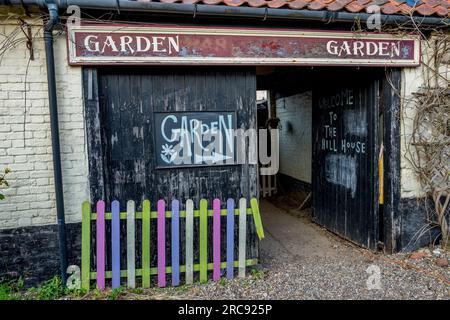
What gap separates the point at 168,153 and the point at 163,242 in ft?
3.34

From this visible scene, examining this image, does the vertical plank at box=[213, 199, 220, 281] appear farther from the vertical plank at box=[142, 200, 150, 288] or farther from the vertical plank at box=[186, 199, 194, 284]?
the vertical plank at box=[142, 200, 150, 288]

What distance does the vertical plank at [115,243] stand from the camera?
12.4 feet

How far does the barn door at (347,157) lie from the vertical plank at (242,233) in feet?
6.70

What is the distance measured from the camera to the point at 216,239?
4055mm

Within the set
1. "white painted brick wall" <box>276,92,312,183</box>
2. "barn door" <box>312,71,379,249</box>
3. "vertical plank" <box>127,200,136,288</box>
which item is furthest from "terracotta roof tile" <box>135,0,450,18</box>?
"white painted brick wall" <box>276,92,312,183</box>

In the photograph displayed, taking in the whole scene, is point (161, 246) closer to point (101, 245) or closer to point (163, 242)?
point (163, 242)

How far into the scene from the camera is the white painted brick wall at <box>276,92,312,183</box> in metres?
7.88

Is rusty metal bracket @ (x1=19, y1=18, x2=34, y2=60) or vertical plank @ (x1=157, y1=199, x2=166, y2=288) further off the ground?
rusty metal bracket @ (x1=19, y1=18, x2=34, y2=60)

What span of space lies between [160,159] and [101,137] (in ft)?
2.29

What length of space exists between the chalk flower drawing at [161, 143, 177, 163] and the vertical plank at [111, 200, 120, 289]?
2.48 ft

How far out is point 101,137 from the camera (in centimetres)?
394

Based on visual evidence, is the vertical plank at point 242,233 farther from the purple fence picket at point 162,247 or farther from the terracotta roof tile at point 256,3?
the terracotta roof tile at point 256,3

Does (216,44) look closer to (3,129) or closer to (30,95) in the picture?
(30,95)
